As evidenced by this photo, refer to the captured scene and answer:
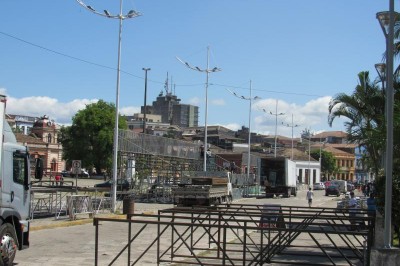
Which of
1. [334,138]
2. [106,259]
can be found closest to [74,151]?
[106,259]

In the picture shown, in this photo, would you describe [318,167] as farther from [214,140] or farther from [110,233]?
[110,233]

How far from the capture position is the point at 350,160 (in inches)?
5812

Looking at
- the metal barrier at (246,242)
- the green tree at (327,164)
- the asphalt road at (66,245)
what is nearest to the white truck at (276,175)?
the asphalt road at (66,245)

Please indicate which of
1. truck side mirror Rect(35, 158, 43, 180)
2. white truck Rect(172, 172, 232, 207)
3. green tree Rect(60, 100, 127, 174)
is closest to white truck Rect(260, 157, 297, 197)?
white truck Rect(172, 172, 232, 207)

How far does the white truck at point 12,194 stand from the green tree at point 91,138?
71.2 m

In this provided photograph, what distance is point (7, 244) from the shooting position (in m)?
11.1

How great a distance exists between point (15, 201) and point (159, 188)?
28.6 metres

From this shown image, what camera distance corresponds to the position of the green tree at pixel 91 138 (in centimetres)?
8338

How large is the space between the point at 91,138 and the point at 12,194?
73740 millimetres

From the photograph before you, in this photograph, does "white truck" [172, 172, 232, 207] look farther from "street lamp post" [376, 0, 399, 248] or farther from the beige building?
the beige building

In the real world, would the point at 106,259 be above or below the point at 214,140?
below

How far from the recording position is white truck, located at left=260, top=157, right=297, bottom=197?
2142 inches

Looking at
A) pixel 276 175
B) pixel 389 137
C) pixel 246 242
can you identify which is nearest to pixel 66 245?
pixel 246 242

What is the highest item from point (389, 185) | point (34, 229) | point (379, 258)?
point (389, 185)
